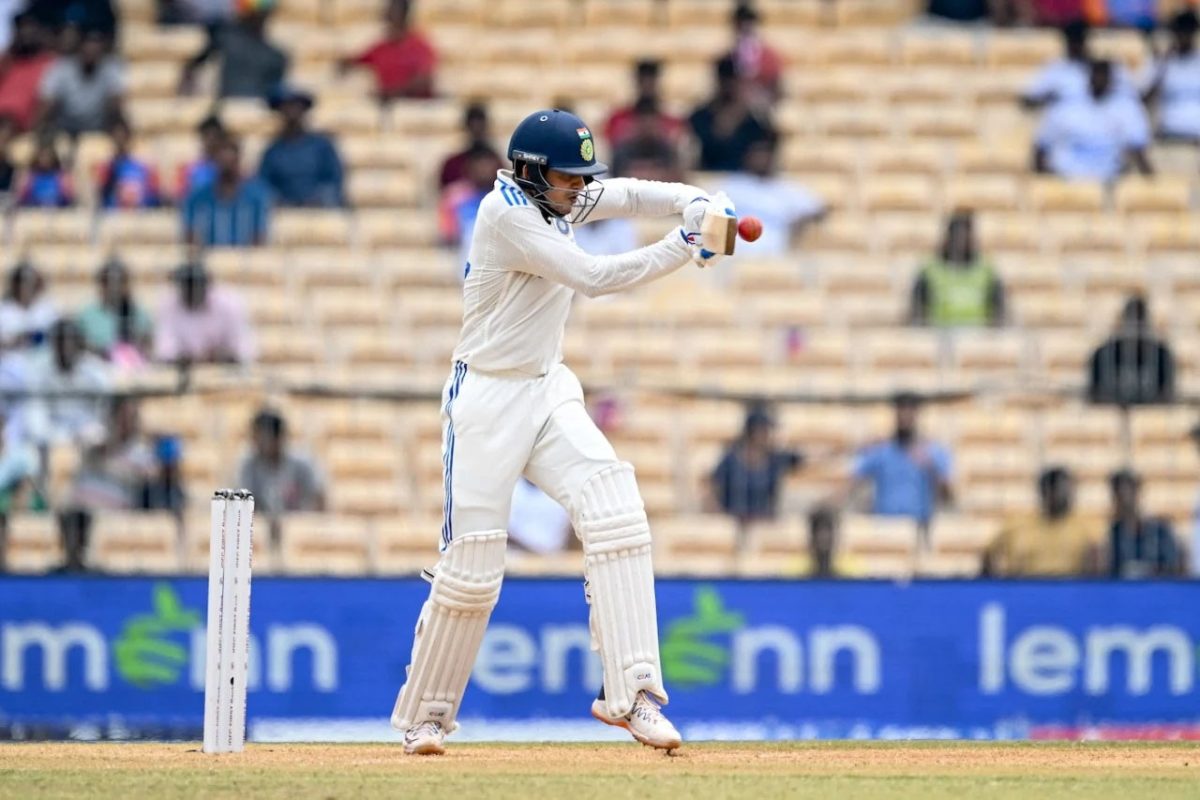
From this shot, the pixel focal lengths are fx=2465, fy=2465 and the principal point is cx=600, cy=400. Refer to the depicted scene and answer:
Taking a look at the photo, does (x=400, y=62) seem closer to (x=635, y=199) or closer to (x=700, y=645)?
(x=700, y=645)

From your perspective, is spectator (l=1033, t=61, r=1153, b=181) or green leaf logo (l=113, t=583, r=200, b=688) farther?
spectator (l=1033, t=61, r=1153, b=181)

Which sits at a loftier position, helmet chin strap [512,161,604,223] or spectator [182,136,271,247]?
helmet chin strap [512,161,604,223]

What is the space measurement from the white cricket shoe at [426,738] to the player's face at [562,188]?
6.15 ft

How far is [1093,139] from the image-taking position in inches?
616

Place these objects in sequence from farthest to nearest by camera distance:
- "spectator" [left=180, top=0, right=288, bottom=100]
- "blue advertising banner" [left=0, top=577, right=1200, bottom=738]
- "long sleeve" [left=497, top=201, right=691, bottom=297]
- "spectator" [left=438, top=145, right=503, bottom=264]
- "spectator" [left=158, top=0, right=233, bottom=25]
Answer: "spectator" [left=158, top=0, right=233, bottom=25], "spectator" [left=180, top=0, right=288, bottom=100], "spectator" [left=438, top=145, right=503, bottom=264], "blue advertising banner" [left=0, top=577, right=1200, bottom=738], "long sleeve" [left=497, top=201, right=691, bottom=297]

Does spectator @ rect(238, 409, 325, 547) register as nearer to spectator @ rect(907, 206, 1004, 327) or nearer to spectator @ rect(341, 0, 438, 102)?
spectator @ rect(907, 206, 1004, 327)

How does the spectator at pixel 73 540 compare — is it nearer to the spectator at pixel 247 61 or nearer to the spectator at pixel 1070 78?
the spectator at pixel 247 61

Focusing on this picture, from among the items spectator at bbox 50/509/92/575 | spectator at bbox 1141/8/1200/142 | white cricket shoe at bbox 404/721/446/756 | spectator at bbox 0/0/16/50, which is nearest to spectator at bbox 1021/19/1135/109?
spectator at bbox 1141/8/1200/142

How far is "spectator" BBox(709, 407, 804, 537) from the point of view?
489 inches

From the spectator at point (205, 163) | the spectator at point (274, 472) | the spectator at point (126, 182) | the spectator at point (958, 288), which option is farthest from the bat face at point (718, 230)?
the spectator at point (126, 182)

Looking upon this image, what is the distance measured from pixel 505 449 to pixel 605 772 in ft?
3.82

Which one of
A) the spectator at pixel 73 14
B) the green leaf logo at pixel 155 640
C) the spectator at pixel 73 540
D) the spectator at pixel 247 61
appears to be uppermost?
the spectator at pixel 73 14

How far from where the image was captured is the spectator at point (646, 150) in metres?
15.1

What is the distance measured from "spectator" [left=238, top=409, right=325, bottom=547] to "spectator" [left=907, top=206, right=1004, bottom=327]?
3.82 meters
